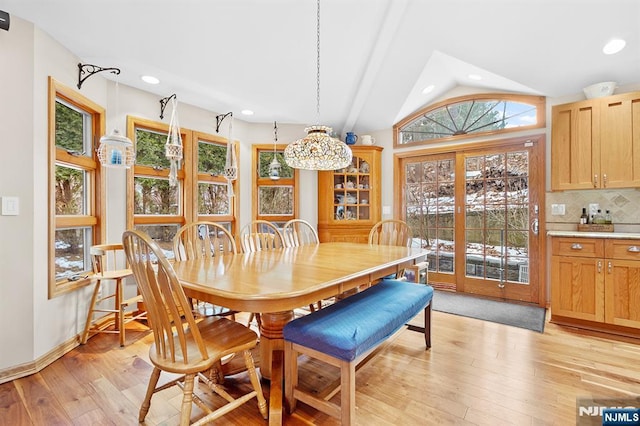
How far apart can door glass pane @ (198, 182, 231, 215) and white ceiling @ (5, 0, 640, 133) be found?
1.02 meters

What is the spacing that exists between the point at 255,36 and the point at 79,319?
291cm

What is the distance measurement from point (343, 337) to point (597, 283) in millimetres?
2728

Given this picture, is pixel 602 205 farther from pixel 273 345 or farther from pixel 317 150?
pixel 273 345

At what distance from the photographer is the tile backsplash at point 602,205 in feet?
9.78

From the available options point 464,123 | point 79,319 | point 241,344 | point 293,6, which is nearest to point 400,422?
point 241,344

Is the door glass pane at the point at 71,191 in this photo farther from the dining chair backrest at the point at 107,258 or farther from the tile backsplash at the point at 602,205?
the tile backsplash at the point at 602,205

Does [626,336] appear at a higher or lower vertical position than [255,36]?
lower

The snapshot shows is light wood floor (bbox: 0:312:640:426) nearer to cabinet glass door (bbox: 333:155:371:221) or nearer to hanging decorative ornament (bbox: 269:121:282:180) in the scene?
cabinet glass door (bbox: 333:155:371:221)

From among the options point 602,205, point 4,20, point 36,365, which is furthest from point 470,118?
point 36,365

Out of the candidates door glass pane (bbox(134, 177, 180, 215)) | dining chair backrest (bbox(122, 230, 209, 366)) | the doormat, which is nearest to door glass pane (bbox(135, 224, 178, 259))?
door glass pane (bbox(134, 177, 180, 215))

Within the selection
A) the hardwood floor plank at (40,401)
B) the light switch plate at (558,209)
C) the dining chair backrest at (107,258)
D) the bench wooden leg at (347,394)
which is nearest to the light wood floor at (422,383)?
the hardwood floor plank at (40,401)

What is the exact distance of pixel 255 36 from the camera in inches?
105

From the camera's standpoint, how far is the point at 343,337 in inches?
57.0

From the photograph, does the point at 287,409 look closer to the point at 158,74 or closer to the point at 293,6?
the point at 293,6
